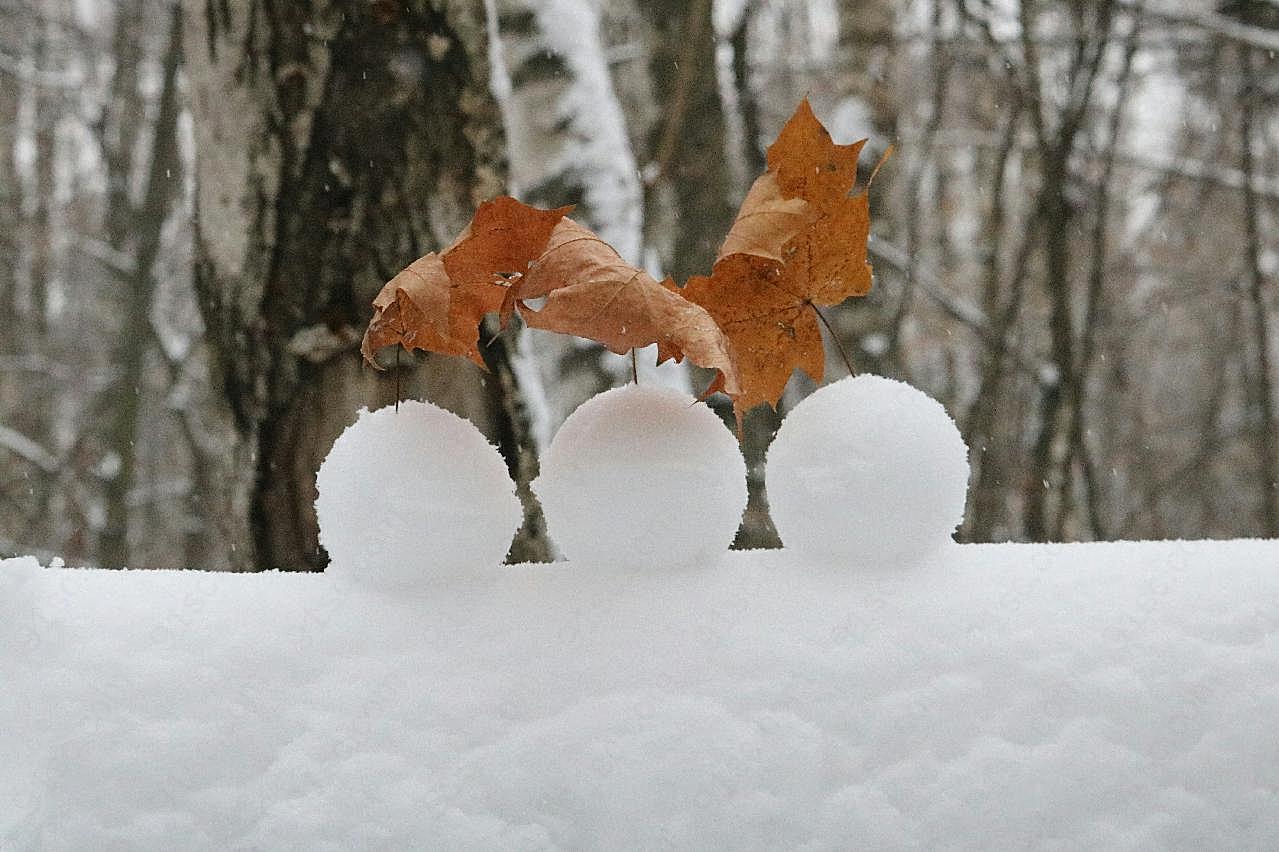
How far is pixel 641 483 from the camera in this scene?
→ 52cm

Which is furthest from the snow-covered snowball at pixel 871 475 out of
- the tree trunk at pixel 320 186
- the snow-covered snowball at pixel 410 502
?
the tree trunk at pixel 320 186

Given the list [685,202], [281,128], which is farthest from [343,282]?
[685,202]

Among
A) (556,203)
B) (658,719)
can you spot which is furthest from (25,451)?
(658,719)

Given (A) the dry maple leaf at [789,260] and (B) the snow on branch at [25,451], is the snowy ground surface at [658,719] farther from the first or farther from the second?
(B) the snow on branch at [25,451]

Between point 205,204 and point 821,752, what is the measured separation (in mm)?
848

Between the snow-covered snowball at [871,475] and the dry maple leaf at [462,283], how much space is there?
18 centimetres

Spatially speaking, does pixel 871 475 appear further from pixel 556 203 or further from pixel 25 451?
pixel 25 451

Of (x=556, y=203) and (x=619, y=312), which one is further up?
(x=556, y=203)

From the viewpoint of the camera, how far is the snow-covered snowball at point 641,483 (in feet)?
1.70

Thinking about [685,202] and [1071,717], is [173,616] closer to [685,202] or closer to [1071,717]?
[1071,717]

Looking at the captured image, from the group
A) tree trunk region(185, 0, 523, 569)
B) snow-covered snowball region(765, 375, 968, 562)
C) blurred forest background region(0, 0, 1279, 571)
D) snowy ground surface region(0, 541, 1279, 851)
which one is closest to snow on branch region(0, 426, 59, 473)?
blurred forest background region(0, 0, 1279, 571)

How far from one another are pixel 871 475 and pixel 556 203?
1.27 m

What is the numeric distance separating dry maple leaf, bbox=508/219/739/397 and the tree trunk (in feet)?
1.56

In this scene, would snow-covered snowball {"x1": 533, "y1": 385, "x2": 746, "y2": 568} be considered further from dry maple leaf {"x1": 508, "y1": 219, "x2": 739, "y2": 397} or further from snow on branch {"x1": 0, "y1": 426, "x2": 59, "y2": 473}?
snow on branch {"x1": 0, "y1": 426, "x2": 59, "y2": 473}
